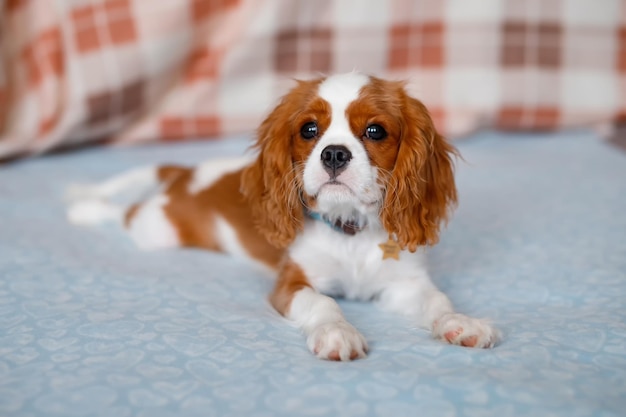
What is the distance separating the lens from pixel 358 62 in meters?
4.24

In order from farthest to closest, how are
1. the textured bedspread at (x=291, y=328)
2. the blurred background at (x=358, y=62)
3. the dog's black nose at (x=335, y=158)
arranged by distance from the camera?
the blurred background at (x=358, y=62) < the dog's black nose at (x=335, y=158) < the textured bedspread at (x=291, y=328)

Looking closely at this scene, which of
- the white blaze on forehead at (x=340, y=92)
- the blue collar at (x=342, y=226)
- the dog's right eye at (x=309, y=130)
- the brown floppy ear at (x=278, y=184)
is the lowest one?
the blue collar at (x=342, y=226)

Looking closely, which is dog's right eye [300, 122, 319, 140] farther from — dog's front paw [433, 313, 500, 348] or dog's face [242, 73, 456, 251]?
dog's front paw [433, 313, 500, 348]

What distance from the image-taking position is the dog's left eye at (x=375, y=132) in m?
1.96

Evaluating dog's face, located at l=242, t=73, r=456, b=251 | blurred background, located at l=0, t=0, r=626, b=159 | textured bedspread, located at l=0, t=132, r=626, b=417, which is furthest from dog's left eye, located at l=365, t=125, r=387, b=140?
blurred background, located at l=0, t=0, r=626, b=159

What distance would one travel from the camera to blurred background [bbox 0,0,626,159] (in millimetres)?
4148

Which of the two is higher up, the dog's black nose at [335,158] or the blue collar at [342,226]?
the dog's black nose at [335,158]

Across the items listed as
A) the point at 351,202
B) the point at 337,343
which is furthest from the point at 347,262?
the point at 337,343

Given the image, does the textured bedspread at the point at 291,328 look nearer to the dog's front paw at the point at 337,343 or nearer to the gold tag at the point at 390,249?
the dog's front paw at the point at 337,343

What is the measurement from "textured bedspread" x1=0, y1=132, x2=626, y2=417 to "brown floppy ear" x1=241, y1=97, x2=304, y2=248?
213 mm

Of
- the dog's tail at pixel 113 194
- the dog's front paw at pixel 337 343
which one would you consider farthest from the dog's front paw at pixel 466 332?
the dog's tail at pixel 113 194

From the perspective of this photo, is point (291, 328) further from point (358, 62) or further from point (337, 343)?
point (358, 62)

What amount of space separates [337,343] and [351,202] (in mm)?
435

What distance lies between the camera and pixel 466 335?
68.2 inches
